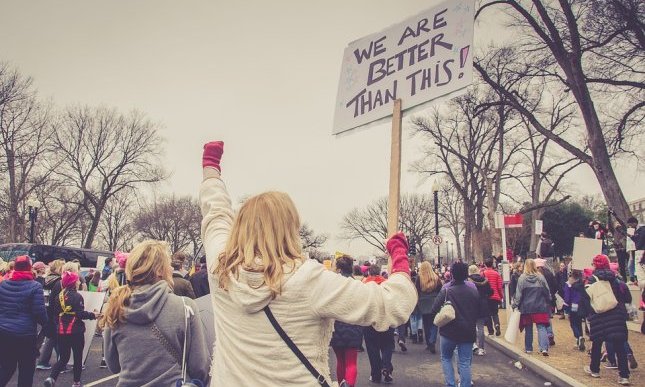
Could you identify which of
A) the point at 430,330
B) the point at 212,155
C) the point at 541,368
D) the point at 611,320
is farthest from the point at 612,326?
the point at 212,155

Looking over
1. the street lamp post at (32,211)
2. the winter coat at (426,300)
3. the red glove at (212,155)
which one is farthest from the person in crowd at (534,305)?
the street lamp post at (32,211)

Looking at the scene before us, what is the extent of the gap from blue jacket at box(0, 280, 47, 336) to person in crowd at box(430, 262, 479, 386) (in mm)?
4987

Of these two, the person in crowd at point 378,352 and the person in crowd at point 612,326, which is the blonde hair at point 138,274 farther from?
the person in crowd at point 612,326

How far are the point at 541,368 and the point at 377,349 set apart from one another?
3.04m

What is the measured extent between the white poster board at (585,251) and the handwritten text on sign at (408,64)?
42.7ft

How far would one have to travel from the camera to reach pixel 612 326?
8078 mm

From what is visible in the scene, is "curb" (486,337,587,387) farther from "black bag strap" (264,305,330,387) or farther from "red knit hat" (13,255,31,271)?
"red knit hat" (13,255,31,271)

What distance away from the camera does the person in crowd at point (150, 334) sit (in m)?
3.33

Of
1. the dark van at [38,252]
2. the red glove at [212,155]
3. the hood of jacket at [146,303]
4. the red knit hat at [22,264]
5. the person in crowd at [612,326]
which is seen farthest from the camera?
the dark van at [38,252]

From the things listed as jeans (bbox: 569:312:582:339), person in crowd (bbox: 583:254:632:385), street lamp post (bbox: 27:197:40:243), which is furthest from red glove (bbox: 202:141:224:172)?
street lamp post (bbox: 27:197:40:243)

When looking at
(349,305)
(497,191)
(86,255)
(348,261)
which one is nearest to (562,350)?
(348,261)

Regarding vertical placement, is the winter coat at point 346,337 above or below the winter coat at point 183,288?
below

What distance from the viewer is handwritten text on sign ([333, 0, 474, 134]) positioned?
3.26 metres

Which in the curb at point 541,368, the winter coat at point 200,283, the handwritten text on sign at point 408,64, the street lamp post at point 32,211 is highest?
the street lamp post at point 32,211
